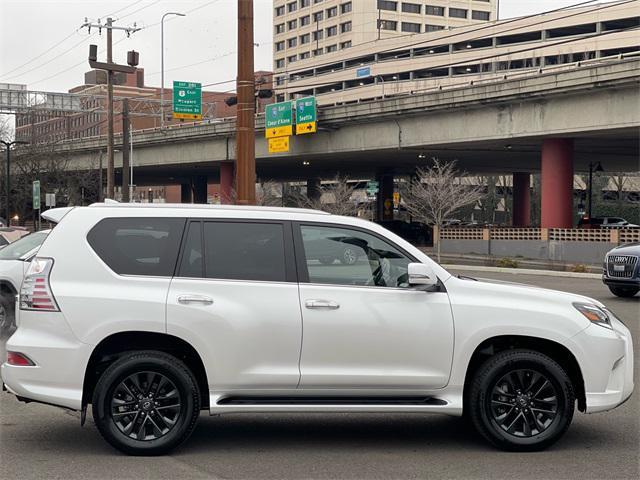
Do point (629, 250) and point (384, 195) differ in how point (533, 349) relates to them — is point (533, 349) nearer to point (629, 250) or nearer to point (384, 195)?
point (629, 250)

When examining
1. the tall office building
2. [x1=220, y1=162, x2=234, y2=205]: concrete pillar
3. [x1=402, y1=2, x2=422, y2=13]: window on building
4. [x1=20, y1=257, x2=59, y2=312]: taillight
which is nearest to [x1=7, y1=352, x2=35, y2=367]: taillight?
[x1=20, y1=257, x2=59, y2=312]: taillight

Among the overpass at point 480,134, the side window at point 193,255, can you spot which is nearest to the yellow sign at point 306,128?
the overpass at point 480,134

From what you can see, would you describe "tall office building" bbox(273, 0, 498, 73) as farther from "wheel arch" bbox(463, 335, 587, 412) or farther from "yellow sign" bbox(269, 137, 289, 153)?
"wheel arch" bbox(463, 335, 587, 412)

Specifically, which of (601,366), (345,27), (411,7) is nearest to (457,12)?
(411,7)

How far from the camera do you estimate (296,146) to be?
45.5 meters

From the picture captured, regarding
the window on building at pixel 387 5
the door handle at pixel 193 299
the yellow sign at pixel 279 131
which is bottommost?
the door handle at pixel 193 299

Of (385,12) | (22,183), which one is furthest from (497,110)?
(385,12)

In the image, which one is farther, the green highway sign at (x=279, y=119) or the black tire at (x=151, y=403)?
the green highway sign at (x=279, y=119)

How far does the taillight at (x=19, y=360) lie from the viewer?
19.4ft

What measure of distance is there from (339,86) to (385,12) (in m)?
12.7

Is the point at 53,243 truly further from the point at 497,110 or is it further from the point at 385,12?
the point at 385,12

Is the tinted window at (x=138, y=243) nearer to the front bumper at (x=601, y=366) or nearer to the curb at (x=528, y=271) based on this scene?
the front bumper at (x=601, y=366)

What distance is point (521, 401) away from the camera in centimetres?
619

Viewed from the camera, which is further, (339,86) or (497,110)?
(339,86)
